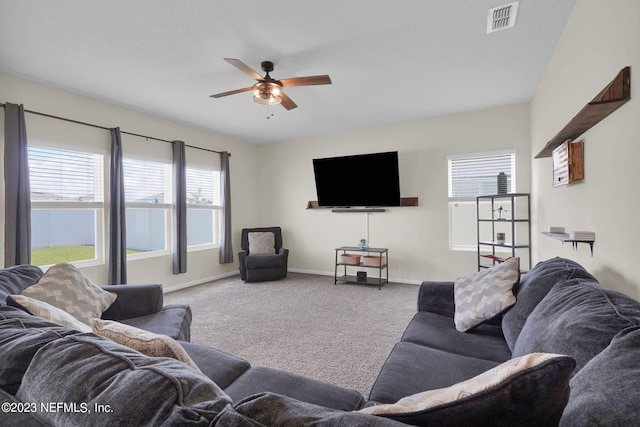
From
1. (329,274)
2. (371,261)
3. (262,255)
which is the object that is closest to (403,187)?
(371,261)

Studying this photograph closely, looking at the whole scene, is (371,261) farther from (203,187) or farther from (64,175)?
(64,175)

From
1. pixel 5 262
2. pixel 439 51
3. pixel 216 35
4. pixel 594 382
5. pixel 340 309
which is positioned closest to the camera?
pixel 594 382

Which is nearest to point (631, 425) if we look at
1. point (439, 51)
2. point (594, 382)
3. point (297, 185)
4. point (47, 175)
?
point (594, 382)

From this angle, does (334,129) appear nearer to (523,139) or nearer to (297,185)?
(297,185)

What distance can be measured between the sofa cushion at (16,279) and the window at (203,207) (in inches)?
126

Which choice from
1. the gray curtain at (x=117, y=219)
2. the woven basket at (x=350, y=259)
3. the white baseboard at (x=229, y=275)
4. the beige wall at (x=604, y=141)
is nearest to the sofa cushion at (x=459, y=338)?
the beige wall at (x=604, y=141)

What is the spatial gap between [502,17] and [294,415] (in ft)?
9.82

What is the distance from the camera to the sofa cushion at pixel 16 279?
1.78 metres

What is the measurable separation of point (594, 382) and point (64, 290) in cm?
256

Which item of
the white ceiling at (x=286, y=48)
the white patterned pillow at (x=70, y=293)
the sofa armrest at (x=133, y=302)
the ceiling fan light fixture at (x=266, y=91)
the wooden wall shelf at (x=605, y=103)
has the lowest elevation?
the sofa armrest at (x=133, y=302)

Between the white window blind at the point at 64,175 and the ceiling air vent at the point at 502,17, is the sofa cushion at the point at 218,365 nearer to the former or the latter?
the ceiling air vent at the point at 502,17

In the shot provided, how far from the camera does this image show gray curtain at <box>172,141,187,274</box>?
191 inches

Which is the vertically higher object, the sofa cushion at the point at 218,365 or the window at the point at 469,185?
the window at the point at 469,185

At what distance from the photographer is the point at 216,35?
2.59 m
